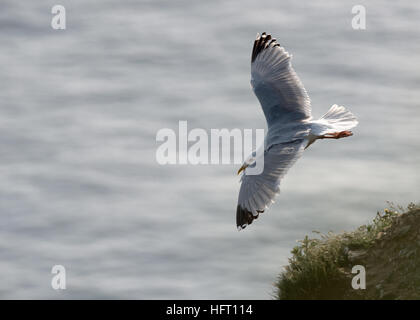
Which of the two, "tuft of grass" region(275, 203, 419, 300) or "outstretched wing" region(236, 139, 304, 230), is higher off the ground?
"outstretched wing" region(236, 139, 304, 230)

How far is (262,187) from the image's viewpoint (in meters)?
7.12

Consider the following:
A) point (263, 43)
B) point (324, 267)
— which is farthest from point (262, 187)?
point (263, 43)

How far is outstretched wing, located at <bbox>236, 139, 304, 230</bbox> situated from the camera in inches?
279

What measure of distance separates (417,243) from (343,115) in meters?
2.10

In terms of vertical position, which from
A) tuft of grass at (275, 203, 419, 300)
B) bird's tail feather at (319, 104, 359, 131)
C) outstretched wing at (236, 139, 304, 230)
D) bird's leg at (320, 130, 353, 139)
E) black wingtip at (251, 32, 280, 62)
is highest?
black wingtip at (251, 32, 280, 62)

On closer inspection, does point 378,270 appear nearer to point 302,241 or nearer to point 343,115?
point 302,241

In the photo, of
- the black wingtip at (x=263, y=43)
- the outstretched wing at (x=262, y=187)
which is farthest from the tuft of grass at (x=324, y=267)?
the black wingtip at (x=263, y=43)

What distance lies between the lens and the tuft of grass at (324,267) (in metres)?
6.80

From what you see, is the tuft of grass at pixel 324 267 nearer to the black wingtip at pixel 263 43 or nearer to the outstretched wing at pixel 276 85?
the outstretched wing at pixel 276 85

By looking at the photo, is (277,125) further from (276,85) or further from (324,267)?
(324,267)

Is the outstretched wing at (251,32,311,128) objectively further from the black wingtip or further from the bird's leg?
the bird's leg

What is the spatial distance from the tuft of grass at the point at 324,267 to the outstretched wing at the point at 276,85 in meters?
1.53

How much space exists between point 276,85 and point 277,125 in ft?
1.77

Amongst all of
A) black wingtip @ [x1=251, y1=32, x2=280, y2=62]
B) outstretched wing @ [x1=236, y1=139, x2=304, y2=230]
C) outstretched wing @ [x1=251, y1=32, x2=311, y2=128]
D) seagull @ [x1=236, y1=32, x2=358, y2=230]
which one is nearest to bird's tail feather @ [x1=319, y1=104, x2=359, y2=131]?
seagull @ [x1=236, y1=32, x2=358, y2=230]
